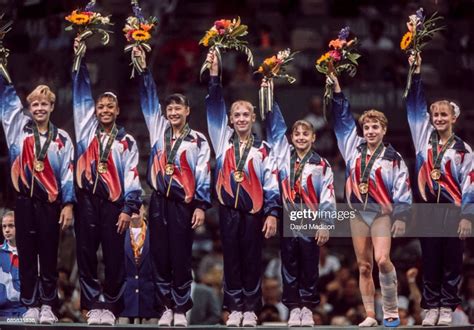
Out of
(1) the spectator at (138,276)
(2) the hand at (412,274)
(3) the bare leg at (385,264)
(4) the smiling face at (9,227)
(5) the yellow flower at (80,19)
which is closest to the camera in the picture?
(3) the bare leg at (385,264)

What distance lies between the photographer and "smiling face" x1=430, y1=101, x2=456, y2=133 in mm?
15891

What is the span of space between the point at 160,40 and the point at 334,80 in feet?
14.8

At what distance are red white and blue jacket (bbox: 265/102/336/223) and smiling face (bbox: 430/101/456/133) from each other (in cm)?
109

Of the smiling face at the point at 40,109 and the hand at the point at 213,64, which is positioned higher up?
the hand at the point at 213,64

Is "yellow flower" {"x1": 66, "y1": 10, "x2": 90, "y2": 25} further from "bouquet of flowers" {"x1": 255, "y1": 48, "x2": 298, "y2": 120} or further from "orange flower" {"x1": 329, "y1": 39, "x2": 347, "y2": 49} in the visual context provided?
"orange flower" {"x1": 329, "y1": 39, "x2": 347, "y2": 49}

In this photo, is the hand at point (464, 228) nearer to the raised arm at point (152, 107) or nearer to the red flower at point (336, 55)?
the red flower at point (336, 55)

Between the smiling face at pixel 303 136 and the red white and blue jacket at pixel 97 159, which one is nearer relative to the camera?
the red white and blue jacket at pixel 97 159

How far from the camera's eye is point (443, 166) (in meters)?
15.9

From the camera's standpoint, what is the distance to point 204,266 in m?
18.6

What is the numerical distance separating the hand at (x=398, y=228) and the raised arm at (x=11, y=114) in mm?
3535

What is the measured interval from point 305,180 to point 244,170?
1.96 ft

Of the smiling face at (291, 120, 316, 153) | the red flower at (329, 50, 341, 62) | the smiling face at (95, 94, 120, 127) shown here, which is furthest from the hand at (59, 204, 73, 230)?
the red flower at (329, 50, 341, 62)

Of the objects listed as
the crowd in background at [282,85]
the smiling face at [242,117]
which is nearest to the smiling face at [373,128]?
the smiling face at [242,117]

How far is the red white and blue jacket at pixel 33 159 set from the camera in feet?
52.3
